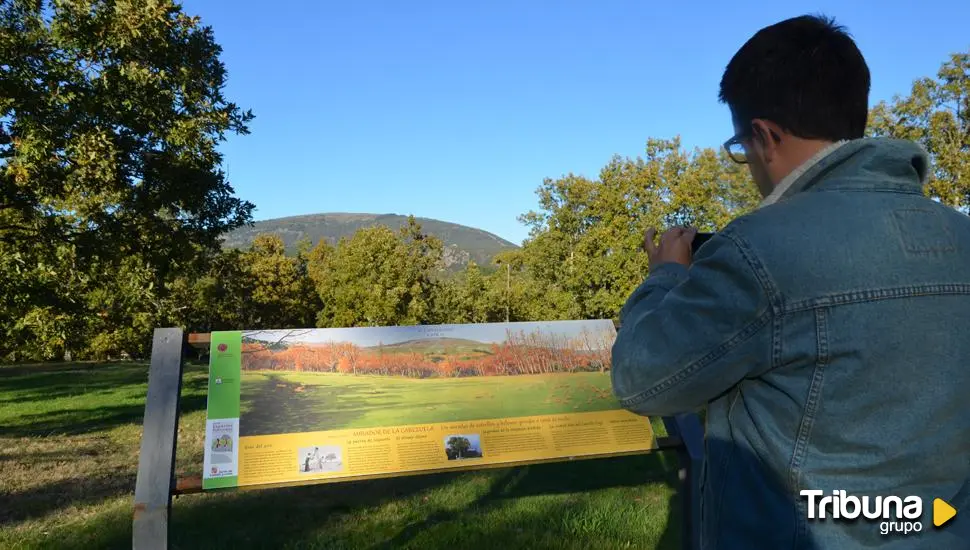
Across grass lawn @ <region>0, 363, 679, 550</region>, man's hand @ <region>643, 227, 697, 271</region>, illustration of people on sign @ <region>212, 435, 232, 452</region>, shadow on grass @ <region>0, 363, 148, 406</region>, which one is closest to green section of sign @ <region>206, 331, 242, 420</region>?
illustration of people on sign @ <region>212, 435, 232, 452</region>

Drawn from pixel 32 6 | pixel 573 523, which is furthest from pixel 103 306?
pixel 573 523

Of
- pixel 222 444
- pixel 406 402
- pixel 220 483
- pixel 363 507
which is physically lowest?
pixel 363 507

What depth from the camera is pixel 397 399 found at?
3873 mm

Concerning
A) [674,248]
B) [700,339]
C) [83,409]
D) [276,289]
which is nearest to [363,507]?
[674,248]

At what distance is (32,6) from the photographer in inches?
347

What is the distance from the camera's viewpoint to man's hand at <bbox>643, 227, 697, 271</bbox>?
5.11 feet

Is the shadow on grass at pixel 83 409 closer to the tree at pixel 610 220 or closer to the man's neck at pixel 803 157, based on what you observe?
the man's neck at pixel 803 157

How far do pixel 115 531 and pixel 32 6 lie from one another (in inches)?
278

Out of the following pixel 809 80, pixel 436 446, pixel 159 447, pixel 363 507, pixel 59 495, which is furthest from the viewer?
pixel 59 495

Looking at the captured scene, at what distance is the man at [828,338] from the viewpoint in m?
1.21

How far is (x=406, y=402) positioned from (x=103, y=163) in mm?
6988

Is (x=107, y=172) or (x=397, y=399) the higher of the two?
(x=107, y=172)

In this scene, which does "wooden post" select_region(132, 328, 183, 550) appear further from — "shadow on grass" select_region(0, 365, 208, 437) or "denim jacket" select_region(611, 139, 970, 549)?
"shadow on grass" select_region(0, 365, 208, 437)

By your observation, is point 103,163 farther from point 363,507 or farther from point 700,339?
point 700,339
